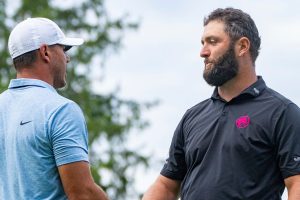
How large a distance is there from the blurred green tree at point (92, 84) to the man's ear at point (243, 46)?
21.6 metres

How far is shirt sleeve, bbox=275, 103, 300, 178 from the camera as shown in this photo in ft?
23.1

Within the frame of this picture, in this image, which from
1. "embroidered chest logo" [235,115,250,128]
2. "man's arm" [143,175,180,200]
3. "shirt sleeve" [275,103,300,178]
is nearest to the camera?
"shirt sleeve" [275,103,300,178]

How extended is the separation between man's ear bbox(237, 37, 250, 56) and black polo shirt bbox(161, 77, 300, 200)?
0.22 metres

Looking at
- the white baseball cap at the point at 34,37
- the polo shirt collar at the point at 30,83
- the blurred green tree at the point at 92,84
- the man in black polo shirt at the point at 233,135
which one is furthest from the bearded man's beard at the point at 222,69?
the blurred green tree at the point at 92,84

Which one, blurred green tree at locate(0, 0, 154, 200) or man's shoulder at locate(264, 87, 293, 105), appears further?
A: blurred green tree at locate(0, 0, 154, 200)

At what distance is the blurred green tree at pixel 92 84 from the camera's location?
3033 cm

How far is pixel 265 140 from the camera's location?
7.12 m

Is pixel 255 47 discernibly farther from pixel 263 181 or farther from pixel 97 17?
pixel 97 17

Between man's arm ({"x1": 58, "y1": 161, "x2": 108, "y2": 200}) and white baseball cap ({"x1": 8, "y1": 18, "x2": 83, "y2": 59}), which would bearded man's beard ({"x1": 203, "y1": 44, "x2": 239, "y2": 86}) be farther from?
man's arm ({"x1": 58, "y1": 161, "x2": 108, "y2": 200})

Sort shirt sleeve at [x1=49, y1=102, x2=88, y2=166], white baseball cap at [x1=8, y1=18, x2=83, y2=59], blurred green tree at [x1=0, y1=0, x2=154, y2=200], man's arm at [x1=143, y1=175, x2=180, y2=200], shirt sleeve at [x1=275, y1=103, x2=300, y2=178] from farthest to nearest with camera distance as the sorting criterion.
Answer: blurred green tree at [x1=0, y1=0, x2=154, y2=200]
man's arm at [x1=143, y1=175, x2=180, y2=200]
white baseball cap at [x1=8, y1=18, x2=83, y2=59]
shirt sleeve at [x1=275, y1=103, x2=300, y2=178]
shirt sleeve at [x1=49, y1=102, x2=88, y2=166]

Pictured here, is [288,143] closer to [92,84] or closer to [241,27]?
[241,27]

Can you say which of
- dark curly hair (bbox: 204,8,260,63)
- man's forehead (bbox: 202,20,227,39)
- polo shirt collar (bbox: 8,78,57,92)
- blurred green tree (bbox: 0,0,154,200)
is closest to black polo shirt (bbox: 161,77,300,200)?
dark curly hair (bbox: 204,8,260,63)

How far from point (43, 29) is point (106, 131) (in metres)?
23.0

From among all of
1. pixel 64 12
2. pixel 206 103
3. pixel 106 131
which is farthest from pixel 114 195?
pixel 206 103
